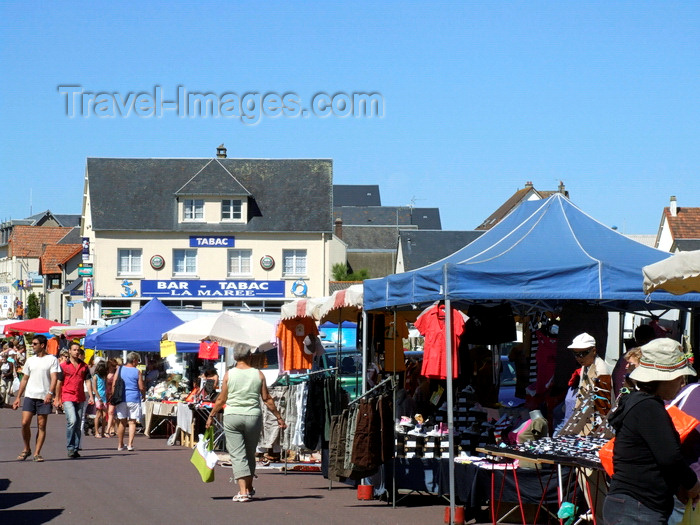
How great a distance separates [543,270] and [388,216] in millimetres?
109302

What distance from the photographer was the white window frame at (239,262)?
6078 centimetres

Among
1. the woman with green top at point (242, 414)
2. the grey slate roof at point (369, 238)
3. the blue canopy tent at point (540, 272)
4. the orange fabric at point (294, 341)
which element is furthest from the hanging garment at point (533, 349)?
the grey slate roof at point (369, 238)

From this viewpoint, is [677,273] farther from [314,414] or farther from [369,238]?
[369,238]

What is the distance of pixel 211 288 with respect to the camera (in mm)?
59781

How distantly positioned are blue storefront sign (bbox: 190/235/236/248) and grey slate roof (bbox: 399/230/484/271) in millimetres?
20383

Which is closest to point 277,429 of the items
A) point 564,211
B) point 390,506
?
point 390,506

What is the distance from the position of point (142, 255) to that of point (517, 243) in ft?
167

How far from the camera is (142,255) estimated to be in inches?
2384

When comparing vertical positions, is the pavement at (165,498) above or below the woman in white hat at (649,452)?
below

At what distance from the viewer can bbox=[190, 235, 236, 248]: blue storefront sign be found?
6050 centimetres

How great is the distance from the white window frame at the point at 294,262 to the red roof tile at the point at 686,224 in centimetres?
1976

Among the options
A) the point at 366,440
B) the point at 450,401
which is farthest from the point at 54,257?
the point at 450,401

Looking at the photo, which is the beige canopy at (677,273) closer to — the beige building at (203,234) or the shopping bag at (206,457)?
the shopping bag at (206,457)

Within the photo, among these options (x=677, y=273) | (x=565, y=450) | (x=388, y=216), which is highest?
(x=388, y=216)
